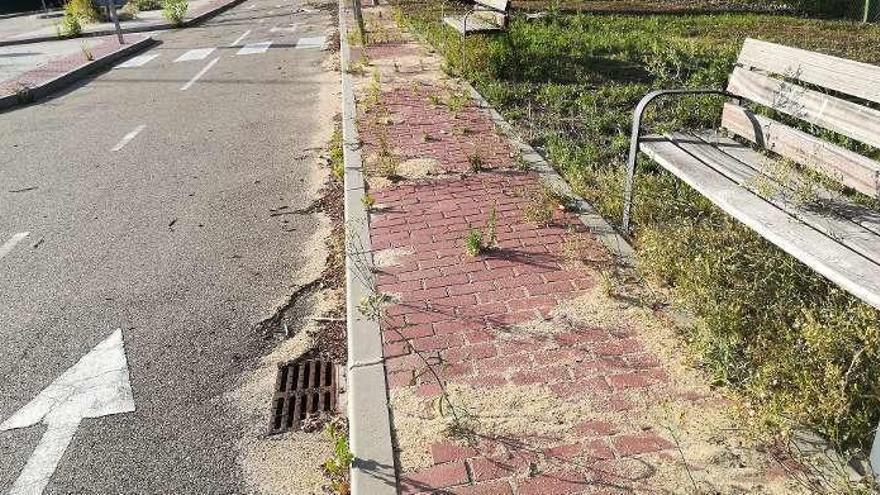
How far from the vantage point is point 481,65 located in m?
9.22

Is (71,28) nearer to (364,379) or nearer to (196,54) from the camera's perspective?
(196,54)

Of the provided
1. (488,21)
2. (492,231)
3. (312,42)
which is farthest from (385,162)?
(312,42)

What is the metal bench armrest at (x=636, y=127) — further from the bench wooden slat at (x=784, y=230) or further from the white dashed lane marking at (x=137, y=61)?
the white dashed lane marking at (x=137, y=61)

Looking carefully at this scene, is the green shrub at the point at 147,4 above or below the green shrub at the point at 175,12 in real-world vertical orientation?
above

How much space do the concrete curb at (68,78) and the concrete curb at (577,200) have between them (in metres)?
8.31

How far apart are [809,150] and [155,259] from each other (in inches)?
175

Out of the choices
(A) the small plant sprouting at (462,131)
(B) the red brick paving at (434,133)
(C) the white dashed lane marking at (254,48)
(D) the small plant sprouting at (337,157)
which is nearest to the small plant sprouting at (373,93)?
(B) the red brick paving at (434,133)

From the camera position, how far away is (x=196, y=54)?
14859 mm

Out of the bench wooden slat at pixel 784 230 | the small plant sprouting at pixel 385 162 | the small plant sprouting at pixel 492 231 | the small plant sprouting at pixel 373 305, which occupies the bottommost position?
the small plant sprouting at pixel 373 305

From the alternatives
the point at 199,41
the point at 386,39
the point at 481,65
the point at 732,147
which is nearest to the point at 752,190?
the point at 732,147

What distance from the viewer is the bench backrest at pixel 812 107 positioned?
10.4 ft

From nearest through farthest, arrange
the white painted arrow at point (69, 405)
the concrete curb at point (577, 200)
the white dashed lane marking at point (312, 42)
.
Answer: the white painted arrow at point (69, 405) → the concrete curb at point (577, 200) → the white dashed lane marking at point (312, 42)

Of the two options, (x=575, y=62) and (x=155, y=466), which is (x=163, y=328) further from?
(x=575, y=62)

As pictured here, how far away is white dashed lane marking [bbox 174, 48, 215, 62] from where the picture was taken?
14281mm
